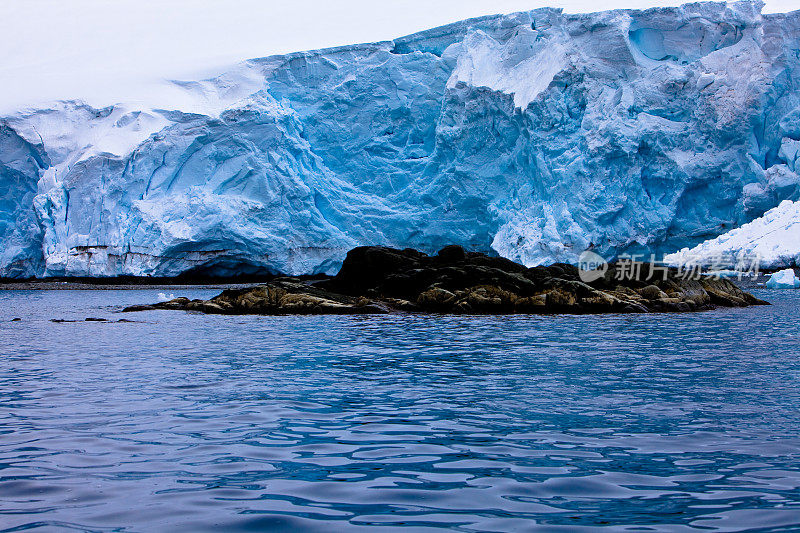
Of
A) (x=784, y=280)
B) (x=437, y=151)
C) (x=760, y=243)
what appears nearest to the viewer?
(x=760, y=243)

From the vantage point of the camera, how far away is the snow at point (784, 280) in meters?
22.9

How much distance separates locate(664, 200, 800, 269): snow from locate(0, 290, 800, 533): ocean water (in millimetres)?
15355

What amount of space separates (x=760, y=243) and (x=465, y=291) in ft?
39.7

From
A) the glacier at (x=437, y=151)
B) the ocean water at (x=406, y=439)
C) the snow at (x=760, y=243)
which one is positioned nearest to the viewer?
the ocean water at (x=406, y=439)

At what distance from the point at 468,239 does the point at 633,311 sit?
42.5ft

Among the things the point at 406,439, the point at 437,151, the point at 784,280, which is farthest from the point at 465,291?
the point at 784,280

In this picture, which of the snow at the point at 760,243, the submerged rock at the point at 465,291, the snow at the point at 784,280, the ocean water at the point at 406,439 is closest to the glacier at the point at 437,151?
the snow at the point at 760,243

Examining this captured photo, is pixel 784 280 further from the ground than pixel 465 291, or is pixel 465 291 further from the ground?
pixel 784 280

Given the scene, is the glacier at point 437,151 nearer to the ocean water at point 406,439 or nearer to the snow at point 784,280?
the snow at point 784,280

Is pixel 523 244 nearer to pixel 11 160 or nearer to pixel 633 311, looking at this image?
pixel 633 311

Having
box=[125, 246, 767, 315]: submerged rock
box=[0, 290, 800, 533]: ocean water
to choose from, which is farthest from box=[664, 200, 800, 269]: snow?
box=[0, 290, 800, 533]: ocean water

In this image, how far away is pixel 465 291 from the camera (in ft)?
48.5

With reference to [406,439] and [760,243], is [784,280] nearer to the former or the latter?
[760,243]

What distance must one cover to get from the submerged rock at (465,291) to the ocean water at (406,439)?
615 centimetres
